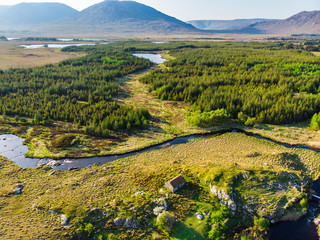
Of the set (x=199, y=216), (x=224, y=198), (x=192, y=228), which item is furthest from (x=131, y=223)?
(x=224, y=198)

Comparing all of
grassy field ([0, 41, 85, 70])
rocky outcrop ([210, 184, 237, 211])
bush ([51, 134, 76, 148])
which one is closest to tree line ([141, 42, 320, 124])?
rocky outcrop ([210, 184, 237, 211])

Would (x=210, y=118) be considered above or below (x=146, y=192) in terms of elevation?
above

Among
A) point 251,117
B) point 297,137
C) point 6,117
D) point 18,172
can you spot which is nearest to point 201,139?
point 251,117

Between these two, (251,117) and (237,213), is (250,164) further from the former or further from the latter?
(251,117)

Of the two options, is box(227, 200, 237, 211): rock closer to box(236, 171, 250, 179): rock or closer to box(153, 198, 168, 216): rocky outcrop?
box(236, 171, 250, 179): rock

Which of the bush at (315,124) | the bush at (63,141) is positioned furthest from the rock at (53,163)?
the bush at (315,124)

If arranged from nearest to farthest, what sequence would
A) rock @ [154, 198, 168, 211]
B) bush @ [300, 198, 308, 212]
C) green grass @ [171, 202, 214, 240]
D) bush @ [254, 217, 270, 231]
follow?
1. green grass @ [171, 202, 214, 240]
2. bush @ [254, 217, 270, 231]
3. rock @ [154, 198, 168, 211]
4. bush @ [300, 198, 308, 212]

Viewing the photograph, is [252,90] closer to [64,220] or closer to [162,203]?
[162,203]
